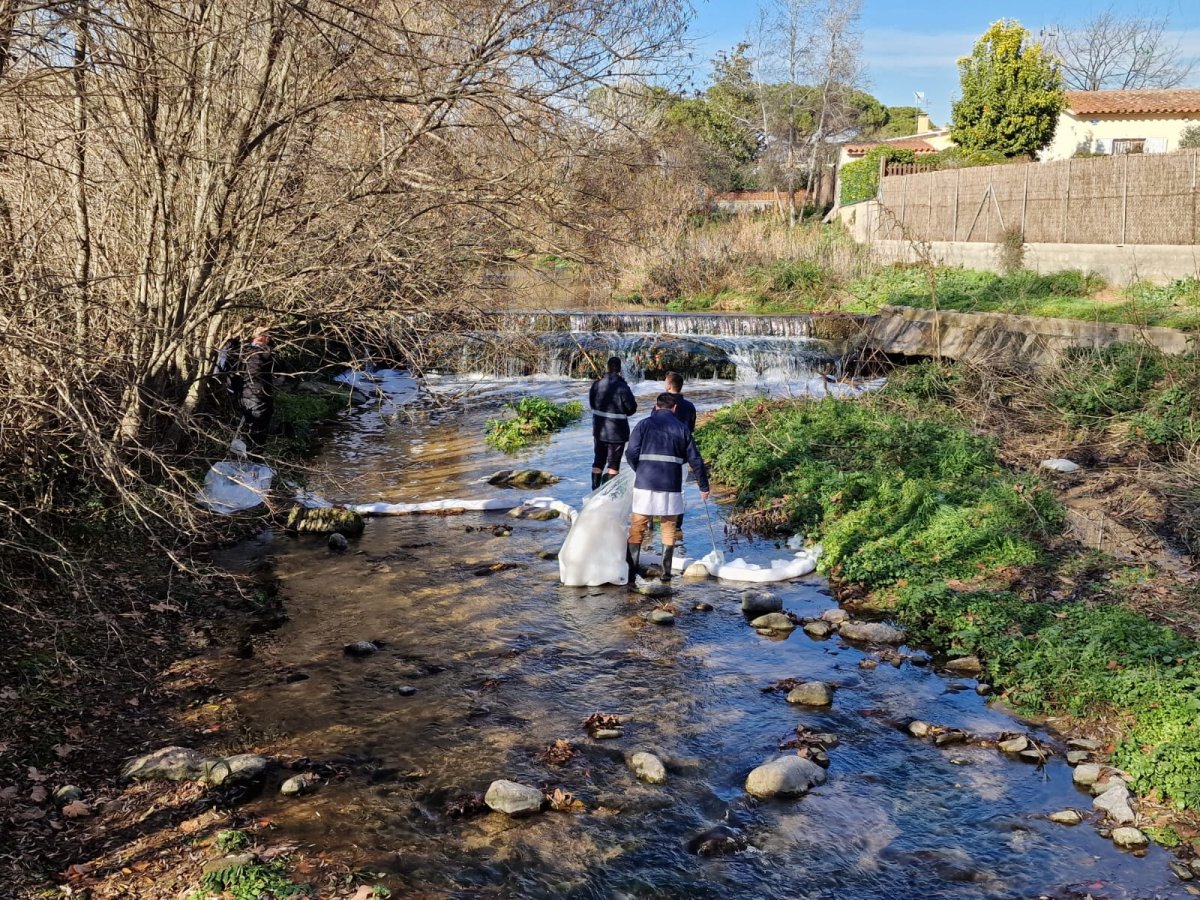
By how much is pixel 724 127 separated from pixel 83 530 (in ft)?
156

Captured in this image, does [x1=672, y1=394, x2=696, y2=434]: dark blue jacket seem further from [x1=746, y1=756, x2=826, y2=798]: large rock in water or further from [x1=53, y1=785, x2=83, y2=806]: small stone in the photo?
[x1=53, y1=785, x2=83, y2=806]: small stone

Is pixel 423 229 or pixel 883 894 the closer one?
pixel 883 894

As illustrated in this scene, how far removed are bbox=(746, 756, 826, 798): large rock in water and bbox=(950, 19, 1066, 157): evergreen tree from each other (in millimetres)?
33115

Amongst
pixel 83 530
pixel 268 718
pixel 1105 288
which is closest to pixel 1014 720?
pixel 268 718

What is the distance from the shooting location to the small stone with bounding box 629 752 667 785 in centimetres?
646

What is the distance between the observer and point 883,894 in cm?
534

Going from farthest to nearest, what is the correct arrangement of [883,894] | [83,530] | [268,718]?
[83,530] < [268,718] < [883,894]

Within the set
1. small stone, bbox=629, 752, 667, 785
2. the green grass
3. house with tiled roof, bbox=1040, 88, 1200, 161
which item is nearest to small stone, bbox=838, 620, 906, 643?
the green grass

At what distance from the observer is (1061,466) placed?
12.5m

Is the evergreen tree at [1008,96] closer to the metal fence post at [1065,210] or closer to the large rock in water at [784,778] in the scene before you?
the metal fence post at [1065,210]

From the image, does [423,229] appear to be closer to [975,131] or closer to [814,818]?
[814,818]

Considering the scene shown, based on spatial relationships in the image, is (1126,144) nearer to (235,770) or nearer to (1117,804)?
(1117,804)

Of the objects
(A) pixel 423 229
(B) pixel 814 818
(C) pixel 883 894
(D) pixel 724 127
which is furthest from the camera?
(D) pixel 724 127

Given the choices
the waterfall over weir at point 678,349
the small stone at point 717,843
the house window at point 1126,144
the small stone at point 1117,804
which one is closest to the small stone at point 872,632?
the small stone at point 1117,804
